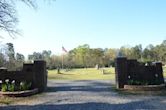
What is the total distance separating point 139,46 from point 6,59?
246 feet

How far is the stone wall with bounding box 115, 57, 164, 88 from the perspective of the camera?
1777 cm

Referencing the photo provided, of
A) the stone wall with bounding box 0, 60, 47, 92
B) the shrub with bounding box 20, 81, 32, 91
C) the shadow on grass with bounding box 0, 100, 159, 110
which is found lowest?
the shadow on grass with bounding box 0, 100, 159, 110

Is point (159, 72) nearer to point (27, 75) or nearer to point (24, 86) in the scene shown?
point (27, 75)

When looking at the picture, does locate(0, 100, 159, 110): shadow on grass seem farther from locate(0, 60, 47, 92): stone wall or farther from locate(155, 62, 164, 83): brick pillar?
locate(155, 62, 164, 83): brick pillar

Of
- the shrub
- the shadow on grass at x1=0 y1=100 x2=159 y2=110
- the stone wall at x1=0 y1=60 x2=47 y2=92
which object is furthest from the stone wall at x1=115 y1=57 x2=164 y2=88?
the shadow on grass at x1=0 y1=100 x2=159 y2=110

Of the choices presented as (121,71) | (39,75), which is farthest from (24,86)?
(121,71)

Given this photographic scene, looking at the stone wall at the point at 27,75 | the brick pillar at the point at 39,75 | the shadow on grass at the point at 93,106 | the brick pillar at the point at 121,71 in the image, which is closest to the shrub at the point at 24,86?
the stone wall at the point at 27,75

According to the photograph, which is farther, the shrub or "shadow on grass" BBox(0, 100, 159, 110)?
the shrub

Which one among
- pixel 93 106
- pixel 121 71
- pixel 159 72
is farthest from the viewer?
pixel 121 71

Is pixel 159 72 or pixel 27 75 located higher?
pixel 159 72

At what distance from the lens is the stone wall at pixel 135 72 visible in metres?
17.8

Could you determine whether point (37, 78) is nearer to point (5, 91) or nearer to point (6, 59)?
point (5, 91)

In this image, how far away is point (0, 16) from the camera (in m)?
15.0

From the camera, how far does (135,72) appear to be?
17.9m
